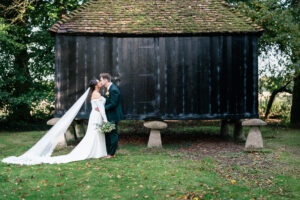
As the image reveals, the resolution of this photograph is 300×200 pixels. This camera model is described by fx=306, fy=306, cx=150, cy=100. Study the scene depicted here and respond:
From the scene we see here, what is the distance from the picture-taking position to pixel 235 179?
7398mm

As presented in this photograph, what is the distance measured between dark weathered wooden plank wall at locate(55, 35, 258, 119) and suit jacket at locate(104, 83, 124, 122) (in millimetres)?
1711

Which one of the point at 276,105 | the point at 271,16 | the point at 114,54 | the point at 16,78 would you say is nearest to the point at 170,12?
the point at 114,54

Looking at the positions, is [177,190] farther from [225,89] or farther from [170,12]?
[170,12]

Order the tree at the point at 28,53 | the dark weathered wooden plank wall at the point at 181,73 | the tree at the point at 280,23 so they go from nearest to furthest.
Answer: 1. the dark weathered wooden plank wall at the point at 181,73
2. the tree at the point at 280,23
3. the tree at the point at 28,53

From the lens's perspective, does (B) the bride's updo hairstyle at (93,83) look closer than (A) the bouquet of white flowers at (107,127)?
No

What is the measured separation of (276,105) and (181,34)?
603 inches

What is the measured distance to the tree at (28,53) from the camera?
51.2 feet

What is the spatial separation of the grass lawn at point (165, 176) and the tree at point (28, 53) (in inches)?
232

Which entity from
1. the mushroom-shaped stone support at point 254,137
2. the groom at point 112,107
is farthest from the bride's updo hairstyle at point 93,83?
the mushroom-shaped stone support at point 254,137

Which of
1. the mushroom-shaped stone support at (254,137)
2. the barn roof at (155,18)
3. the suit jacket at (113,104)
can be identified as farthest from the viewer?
the barn roof at (155,18)

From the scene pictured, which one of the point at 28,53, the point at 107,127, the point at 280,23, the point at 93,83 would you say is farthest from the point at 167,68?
the point at 28,53

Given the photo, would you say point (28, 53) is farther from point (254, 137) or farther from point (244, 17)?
point (254, 137)

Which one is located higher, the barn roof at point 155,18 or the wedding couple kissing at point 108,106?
the barn roof at point 155,18

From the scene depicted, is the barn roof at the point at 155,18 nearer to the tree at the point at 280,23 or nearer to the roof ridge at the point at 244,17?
the roof ridge at the point at 244,17
